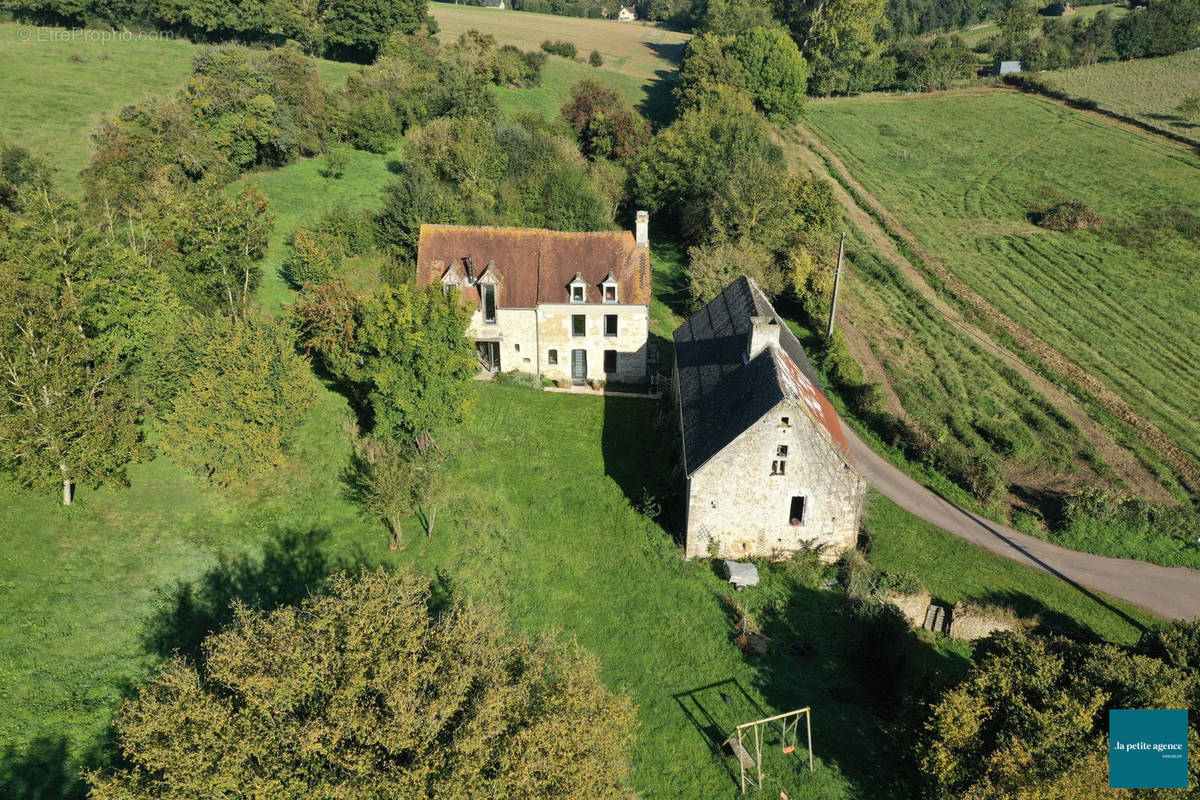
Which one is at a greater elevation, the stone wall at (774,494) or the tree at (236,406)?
the tree at (236,406)

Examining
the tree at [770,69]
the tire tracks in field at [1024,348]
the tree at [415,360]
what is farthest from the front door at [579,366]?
the tree at [770,69]

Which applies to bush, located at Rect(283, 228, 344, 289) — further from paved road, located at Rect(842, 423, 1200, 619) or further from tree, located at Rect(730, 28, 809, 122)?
tree, located at Rect(730, 28, 809, 122)

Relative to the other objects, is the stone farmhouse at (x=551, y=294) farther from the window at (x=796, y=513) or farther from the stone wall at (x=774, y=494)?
the window at (x=796, y=513)

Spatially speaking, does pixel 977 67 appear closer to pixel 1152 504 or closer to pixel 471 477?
pixel 1152 504

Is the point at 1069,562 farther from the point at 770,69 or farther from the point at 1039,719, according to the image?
the point at 770,69

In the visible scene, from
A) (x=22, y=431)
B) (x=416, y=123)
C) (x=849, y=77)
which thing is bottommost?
(x=22, y=431)

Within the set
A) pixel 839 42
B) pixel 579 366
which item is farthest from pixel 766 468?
pixel 839 42

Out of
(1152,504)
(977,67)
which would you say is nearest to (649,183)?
(1152,504)
